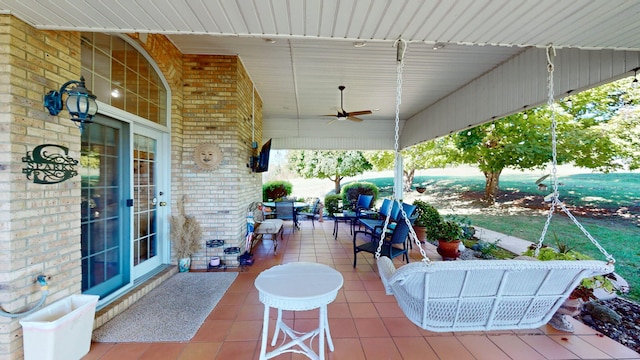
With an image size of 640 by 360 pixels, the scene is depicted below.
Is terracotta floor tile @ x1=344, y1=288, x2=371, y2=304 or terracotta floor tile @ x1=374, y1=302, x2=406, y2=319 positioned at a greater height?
terracotta floor tile @ x1=344, y1=288, x2=371, y2=304

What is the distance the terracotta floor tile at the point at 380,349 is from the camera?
1.97 m

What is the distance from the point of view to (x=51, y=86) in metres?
1.93

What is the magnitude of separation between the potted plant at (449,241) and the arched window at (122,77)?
4.69 metres

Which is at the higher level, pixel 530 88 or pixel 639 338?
pixel 530 88

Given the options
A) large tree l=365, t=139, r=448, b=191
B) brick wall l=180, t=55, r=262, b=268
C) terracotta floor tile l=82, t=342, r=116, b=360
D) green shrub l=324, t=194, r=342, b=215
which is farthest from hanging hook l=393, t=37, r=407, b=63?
green shrub l=324, t=194, r=342, b=215

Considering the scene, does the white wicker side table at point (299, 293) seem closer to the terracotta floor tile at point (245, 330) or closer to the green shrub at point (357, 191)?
the terracotta floor tile at point (245, 330)

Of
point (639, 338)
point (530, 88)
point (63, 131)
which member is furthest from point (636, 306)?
point (63, 131)

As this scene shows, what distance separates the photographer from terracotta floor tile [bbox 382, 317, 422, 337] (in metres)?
2.27

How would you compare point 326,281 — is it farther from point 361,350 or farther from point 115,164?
point 115,164

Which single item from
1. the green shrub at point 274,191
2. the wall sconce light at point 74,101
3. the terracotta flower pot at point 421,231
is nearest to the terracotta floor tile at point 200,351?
the wall sconce light at point 74,101

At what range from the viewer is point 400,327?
7.75 feet

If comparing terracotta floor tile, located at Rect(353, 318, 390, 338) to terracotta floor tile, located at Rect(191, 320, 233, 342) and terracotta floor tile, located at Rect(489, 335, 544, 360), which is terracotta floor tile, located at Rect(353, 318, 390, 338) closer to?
terracotta floor tile, located at Rect(489, 335, 544, 360)

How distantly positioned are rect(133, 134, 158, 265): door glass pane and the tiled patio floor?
1292 mm

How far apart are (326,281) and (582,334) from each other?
246cm
